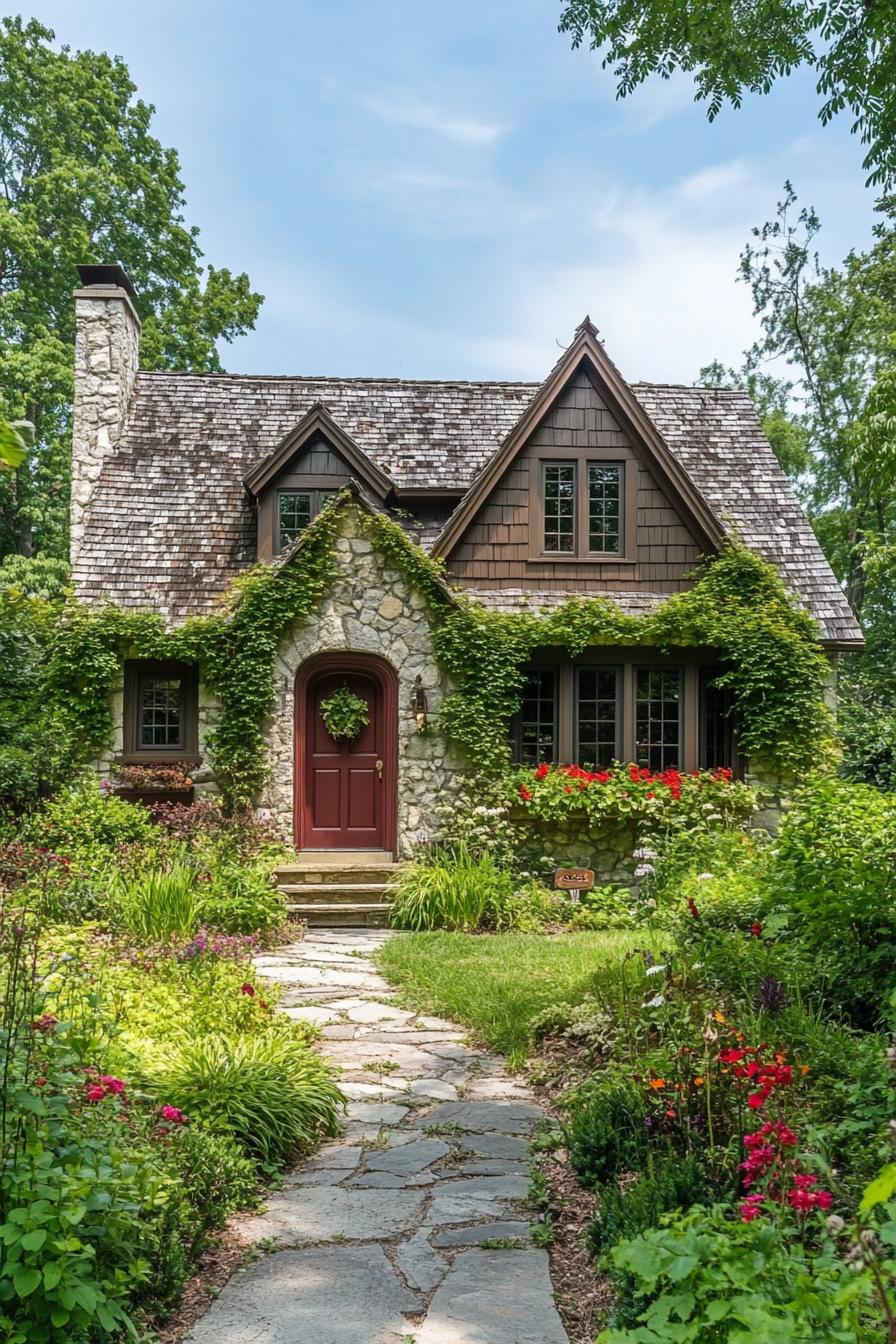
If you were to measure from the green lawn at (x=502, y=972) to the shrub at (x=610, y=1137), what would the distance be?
1.71 m

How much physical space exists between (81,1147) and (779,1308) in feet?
6.73

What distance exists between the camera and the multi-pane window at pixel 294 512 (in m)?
13.2

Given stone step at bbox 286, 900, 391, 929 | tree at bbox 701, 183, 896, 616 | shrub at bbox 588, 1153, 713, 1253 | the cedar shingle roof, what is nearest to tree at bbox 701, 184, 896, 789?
tree at bbox 701, 183, 896, 616

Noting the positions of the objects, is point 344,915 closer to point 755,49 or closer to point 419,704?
point 419,704

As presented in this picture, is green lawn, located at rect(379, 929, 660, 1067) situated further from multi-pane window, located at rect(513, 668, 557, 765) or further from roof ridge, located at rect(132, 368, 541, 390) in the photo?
roof ridge, located at rect(132, 368, 541, 390)

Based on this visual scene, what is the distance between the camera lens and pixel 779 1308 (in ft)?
6.72

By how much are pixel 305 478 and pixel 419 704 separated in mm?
3389

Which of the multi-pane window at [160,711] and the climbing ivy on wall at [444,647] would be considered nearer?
the climbing ivy on wall at [444,647]

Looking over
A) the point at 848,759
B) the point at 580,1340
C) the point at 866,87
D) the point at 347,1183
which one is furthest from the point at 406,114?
the point at 848,759

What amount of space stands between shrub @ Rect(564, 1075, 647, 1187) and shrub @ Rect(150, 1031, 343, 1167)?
1.22 m

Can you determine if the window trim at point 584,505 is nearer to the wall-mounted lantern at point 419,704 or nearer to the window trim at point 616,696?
the window trim at point 616,696

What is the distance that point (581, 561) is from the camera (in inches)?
510

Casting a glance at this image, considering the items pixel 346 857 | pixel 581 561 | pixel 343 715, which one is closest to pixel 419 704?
pixel 343 715

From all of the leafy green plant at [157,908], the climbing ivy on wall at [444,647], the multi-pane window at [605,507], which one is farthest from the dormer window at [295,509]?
the leafy green plant at [157,908]
